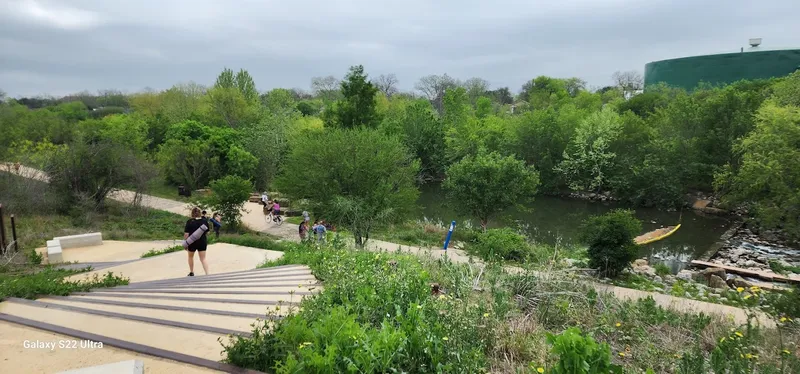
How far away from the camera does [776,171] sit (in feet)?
60.0

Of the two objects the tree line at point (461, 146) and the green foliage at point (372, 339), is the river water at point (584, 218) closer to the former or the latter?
the tree line at point (461, 146)

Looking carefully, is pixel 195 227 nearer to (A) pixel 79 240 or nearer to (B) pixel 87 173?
(A) pixel 79 240

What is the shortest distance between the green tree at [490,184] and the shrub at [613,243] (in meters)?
6.31

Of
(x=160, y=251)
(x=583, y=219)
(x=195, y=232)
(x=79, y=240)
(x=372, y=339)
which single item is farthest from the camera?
(x=583, y=219)

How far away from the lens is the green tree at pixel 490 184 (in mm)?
19188

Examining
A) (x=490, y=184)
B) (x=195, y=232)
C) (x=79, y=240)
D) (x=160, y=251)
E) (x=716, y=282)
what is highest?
(x=195, y=232)

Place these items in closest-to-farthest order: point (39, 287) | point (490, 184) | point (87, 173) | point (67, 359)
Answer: point (67, 359), point (39, 287), point (490, 184), point (87, 173)

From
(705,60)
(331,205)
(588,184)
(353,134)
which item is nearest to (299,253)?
(331,205)

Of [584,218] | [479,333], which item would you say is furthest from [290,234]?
[584,218]

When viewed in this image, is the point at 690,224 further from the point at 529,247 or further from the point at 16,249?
the point at 16,249

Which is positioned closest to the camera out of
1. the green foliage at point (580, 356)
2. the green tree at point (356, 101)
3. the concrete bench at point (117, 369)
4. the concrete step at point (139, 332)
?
the green foliage at point (580, 356)

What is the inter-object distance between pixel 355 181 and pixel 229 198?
5.91 meters

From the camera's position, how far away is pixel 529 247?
1507cm

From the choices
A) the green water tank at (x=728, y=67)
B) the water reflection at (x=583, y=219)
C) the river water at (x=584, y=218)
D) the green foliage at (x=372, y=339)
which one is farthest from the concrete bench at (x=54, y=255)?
the green water tank at (x=728, y=67)
